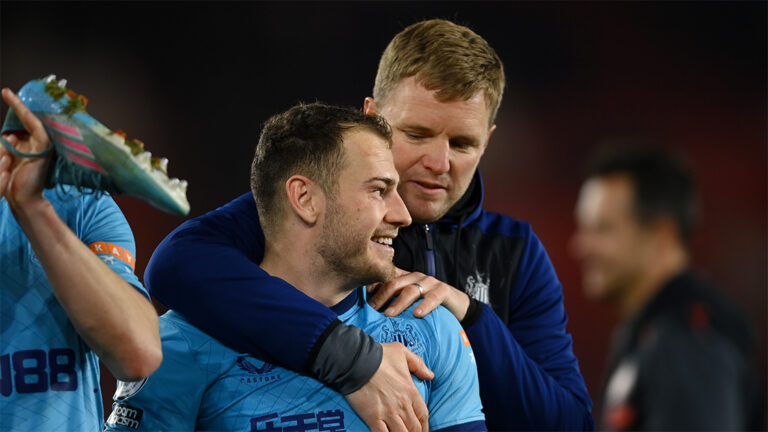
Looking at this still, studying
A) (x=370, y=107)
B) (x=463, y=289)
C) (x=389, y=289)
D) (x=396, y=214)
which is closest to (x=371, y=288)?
(x=389, y=289)

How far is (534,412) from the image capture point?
1779 mm

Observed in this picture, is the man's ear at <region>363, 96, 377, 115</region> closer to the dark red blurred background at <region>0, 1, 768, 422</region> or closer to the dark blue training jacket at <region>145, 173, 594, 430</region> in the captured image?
the dark blue training jacket at <region>145, 173, 594, 430</region>

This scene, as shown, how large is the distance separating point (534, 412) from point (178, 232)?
86 cm

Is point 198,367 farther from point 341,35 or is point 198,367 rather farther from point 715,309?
point 341,35

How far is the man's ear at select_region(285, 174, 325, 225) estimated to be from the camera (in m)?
1.66

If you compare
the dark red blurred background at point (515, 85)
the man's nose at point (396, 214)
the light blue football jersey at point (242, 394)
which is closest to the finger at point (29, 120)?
the light blue football jersey at point (242, 394)

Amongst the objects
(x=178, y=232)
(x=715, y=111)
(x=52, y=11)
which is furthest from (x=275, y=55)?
(x=178, y=232)

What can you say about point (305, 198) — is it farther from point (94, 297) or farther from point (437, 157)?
point (94, 297)

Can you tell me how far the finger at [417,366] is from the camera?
1.55 m

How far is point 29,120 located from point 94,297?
274mm

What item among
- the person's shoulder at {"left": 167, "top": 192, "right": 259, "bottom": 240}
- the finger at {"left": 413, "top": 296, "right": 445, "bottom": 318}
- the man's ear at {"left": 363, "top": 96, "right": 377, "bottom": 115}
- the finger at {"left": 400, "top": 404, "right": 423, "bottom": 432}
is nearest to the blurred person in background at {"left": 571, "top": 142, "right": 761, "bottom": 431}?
the finger at {"left": 400, "top": 404, "right": 423, "bottom": 432}

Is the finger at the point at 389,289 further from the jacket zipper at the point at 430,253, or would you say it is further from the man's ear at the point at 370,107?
the man's ear at the point at 370,107

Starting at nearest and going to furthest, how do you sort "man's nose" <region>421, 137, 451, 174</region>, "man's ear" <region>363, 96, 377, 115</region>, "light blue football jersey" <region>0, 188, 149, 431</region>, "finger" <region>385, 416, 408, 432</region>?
1. "light blue football jersey" <region>0, 188, 149, 431</region>
2. "finger" <region>385, 416, 408, 432</region>
3. "man's nose" <region>421, 137, 451, 174</region>
4. "man's ear" <region>363, 96, 377, 115</region>

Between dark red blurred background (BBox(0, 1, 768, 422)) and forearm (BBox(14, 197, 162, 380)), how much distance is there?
9.92ft
